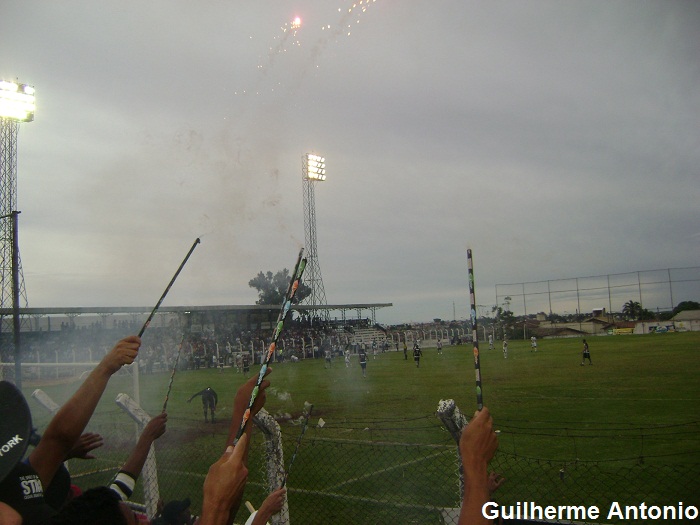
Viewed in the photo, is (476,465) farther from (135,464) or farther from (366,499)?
(366,499)

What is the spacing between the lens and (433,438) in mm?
12977

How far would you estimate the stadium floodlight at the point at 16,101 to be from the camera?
12.8m

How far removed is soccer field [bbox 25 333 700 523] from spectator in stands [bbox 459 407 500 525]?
3.32m

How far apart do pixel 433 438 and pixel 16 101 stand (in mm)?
12582

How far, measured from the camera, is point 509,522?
4.34 metres

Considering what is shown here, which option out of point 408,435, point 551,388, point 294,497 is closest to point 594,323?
point 551,388

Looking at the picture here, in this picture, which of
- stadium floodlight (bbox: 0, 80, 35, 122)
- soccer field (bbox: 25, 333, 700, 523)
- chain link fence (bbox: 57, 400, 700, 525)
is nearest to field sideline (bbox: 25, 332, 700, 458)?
soccer field (bbox: 25, 333, 700, 523)

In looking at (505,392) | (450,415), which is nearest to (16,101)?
(450,415)

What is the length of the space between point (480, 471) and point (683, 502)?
25.8 feet

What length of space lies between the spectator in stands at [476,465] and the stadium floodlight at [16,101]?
1387 centimetres

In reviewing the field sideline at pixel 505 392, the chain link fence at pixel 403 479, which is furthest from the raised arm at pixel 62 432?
the field sideline at pixel 505 392

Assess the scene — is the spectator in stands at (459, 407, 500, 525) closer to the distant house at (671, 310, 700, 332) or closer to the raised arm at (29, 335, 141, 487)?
the raised arm at (29, 335, 141, 487)

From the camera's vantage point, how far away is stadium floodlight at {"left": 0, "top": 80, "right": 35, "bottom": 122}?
1282 centimetres

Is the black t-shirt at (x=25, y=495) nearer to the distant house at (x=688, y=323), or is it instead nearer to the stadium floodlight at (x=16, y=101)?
the stadium floodlight at (x=16, y=101)
